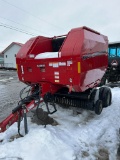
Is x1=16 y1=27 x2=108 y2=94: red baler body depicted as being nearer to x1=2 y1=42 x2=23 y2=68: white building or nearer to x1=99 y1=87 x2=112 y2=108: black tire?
x1=99 y1=87 x2=112 y2=108: black tire

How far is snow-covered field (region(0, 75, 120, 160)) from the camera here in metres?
2.95

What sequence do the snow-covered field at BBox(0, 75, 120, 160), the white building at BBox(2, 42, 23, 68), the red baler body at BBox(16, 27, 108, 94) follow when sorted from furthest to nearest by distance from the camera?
1. the white building at BBox(2, 42, 23, 68)
2. the red baler body at BBox(16, 27, 108, 94)
3. the snow-covered field at BBox(0, 75, 120, 160)

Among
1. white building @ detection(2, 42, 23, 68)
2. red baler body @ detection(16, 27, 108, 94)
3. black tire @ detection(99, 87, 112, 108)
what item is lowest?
black tire @ detection(99, 87, 112, 108)

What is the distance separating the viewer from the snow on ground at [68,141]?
2.95 m

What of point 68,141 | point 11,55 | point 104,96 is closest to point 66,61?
point 68,141

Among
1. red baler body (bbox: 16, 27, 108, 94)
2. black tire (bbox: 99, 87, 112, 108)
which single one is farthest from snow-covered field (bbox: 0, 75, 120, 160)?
red baler body (bbox: 16, 27, 108, 94)

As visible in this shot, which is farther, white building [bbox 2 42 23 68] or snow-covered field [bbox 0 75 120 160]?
white building [bbox 2 42 23 68]

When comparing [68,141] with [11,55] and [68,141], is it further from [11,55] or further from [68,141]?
[11,55]

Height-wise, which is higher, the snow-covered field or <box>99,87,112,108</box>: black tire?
<box>99,87,112,108</box>: black tire

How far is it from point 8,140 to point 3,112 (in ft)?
7.67

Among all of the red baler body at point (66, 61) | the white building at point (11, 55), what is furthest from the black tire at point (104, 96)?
the white building at point (11, 55)

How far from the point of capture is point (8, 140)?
3.49 metres

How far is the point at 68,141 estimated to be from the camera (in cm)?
344

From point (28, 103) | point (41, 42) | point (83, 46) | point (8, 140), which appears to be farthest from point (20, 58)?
point (8, 140)
